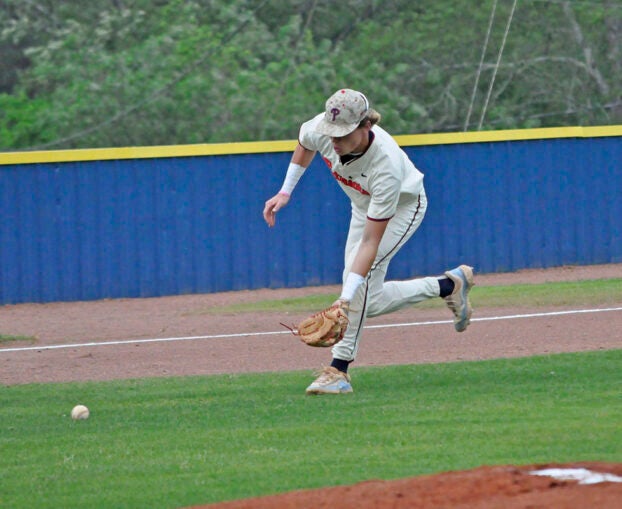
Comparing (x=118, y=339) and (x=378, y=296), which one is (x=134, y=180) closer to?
(x=118, y=339)

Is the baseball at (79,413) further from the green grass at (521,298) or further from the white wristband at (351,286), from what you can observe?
the green grass at (521,298)

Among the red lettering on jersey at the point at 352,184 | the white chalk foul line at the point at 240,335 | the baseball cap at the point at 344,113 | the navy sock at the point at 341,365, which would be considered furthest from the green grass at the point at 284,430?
the white chalk foul line at the point at 240,335

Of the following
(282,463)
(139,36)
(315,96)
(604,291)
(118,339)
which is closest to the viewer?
(282,463)

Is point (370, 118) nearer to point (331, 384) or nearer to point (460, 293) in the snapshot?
point (460, 293)

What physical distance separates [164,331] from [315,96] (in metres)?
9.79

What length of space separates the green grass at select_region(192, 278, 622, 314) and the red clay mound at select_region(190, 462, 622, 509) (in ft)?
26.1

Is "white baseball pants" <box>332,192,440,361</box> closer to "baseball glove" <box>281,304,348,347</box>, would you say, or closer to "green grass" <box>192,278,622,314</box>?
"baseball glove" <box>281,304,348,347</box>

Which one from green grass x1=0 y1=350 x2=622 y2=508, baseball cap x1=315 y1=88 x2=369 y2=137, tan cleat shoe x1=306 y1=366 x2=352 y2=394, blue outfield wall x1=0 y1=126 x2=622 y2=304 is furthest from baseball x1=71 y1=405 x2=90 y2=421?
blue outfield wall x1=0 y1=126 x2=622 y2=304

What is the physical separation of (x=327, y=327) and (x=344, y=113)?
1.28 metres

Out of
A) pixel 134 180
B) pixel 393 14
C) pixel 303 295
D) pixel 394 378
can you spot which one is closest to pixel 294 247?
pixel 303 295

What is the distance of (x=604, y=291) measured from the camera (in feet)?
44.5

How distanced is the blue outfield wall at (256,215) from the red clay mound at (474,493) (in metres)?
11.0

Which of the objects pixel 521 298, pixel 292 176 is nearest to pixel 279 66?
pixel 521 298

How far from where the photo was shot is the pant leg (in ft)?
24.7
